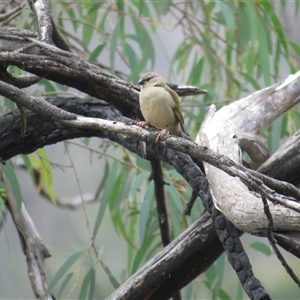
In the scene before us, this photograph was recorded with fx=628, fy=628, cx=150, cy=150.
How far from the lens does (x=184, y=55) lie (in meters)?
3.00

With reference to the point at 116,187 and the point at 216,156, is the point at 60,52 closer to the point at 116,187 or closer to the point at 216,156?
the point at 216,156

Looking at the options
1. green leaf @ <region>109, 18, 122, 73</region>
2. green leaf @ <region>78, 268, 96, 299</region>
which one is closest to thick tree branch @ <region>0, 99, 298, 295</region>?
green leaf @ <region>78, 268, 96, 299</region>

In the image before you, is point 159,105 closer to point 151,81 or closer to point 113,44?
point 151,81

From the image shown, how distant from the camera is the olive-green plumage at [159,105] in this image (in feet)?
5.49

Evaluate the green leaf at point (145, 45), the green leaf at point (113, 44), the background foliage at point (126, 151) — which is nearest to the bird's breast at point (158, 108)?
the background foliage at point (126, 151)

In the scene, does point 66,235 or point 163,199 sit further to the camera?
point 66,235

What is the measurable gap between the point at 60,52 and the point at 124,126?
40 cm

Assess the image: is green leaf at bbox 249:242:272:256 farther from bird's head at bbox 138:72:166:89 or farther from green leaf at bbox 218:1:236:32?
green leaf at bbox 218:1:236:32

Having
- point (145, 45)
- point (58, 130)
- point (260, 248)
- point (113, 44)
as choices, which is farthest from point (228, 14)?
point (58, 130)

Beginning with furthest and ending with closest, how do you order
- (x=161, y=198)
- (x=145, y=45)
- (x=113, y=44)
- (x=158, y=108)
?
(x=145, y=45) → (x=113, y=44) → (x=161, y=198) → (x=158, y=108)

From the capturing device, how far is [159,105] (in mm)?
1711

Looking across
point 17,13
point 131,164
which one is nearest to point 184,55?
point 131,164

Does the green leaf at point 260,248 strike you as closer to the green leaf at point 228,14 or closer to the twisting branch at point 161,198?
the twisting branch at point 161,198

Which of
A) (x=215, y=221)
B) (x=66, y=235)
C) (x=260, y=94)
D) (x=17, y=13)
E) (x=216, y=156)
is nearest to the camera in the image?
(x=216, y=156)
